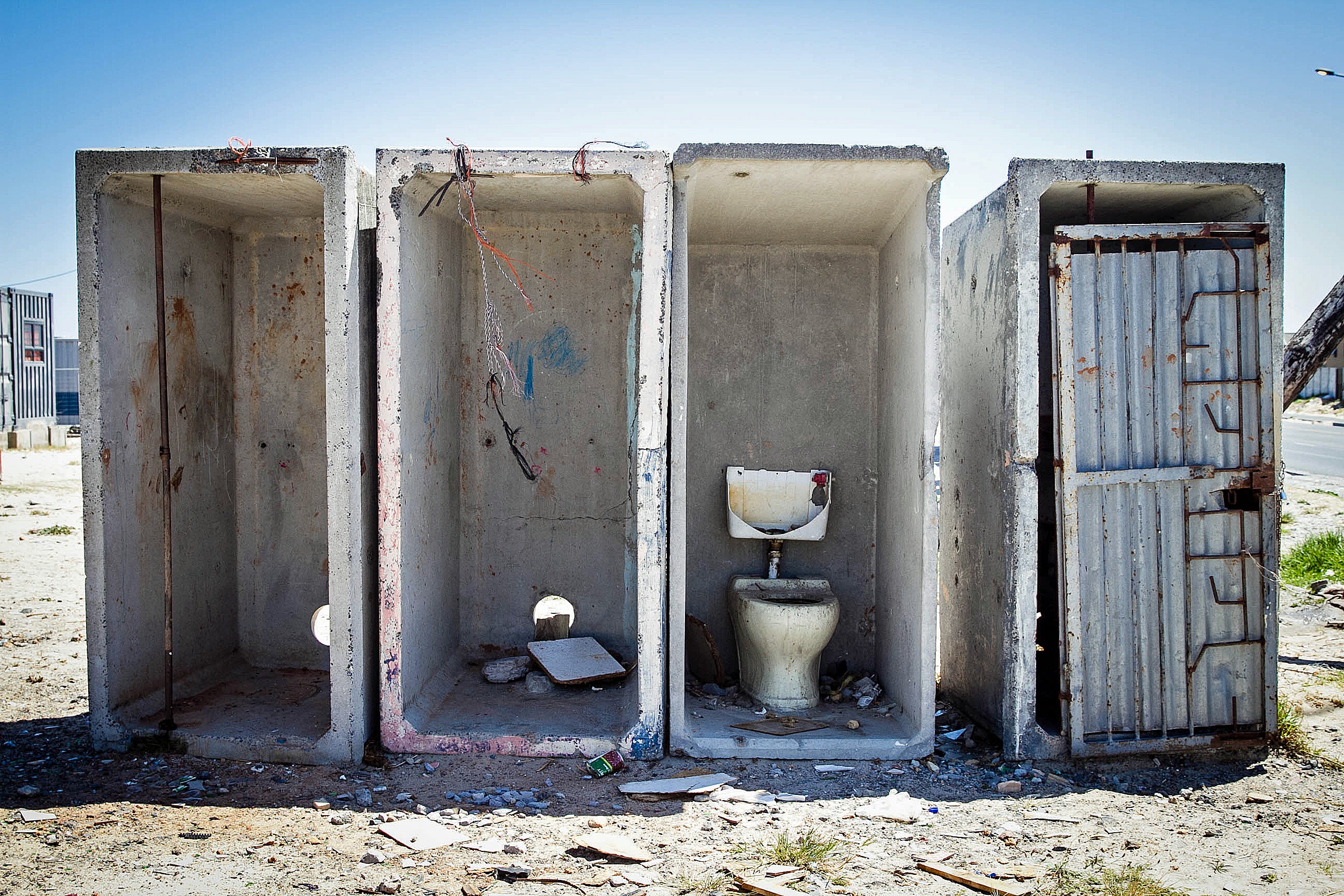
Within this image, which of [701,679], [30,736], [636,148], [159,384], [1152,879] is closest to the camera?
[1152,879]

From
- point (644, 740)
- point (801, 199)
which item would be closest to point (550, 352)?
point (801, 199)

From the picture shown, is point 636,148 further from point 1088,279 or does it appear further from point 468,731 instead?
point 468,731

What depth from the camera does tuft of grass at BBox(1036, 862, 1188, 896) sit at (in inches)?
103

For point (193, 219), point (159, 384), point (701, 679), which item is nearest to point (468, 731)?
point (701, 679)

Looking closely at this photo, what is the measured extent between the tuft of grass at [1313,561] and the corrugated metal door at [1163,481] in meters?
3.69

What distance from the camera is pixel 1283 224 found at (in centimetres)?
372

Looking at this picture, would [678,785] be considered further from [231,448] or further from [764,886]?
[231,448]

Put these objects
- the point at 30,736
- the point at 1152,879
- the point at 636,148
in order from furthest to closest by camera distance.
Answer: the point at 30,736
the point at 636,148
the point at 1152,879

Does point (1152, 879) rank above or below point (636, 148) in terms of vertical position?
below

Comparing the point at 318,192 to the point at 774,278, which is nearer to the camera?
the point at 318,192

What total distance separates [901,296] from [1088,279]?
843 millimetres

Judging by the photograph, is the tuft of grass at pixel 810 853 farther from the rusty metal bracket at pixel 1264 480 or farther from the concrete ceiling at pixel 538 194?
the concrete ceiling at pixel 538 194

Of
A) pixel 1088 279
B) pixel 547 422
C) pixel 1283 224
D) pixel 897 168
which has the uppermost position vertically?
pixel 897 168

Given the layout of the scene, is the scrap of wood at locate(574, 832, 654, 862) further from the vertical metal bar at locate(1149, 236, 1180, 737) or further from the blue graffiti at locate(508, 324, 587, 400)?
the blue graffiti at locate(508, 324, 587, 400)
